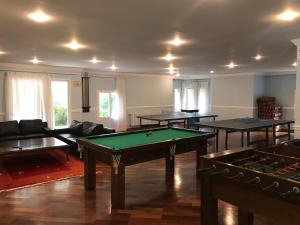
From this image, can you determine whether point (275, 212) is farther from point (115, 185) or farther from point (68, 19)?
point (68, 19)

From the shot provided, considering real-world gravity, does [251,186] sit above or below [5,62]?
below

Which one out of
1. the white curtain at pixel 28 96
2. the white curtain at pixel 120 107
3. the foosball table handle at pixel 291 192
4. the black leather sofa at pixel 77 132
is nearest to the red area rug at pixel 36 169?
the black leather sofa at pixel 77 132

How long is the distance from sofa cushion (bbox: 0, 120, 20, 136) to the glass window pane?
3.48 m

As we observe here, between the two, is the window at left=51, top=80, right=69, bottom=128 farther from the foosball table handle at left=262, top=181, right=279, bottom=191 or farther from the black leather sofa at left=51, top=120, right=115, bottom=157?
the foosball table handle at left=262, top=181, right=279, bottom=191

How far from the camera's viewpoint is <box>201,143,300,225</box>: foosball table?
1787mm

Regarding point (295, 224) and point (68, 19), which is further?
point (68, 19)

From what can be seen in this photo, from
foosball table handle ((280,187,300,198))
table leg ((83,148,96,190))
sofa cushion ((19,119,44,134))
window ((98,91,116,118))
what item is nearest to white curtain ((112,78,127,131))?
window ((98,91,116,118))

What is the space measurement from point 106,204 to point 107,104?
705 cm

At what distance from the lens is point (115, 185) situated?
3.44m

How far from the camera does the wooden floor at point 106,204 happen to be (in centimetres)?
310

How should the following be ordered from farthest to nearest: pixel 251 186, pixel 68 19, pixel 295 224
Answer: pixel 68 19, pixel 251 186, pixel 295 224

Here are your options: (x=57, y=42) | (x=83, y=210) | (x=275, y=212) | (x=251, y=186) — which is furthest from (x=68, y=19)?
(x=275, y=212)

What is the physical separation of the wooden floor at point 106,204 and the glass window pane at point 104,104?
566 cm

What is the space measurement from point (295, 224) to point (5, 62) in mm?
7982
